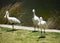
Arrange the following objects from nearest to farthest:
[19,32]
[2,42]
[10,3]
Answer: [2,42], [19,32], [10,3]

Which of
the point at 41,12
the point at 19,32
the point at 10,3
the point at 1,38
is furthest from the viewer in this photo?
the point at 10,3

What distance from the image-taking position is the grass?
9.07m

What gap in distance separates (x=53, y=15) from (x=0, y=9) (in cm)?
433

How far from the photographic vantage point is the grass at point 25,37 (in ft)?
29.8

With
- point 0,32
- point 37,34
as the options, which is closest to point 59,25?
point 37,34

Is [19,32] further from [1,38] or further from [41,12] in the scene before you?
[41,12]

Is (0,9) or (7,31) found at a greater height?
(0,9)

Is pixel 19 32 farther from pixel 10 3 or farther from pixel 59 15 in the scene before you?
pixel 10 3

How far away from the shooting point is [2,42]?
891 centimetres

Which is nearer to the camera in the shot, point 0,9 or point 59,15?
point 59,15

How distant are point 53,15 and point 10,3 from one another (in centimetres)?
359

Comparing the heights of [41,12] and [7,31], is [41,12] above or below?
above

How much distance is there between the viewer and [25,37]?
9.61 metres

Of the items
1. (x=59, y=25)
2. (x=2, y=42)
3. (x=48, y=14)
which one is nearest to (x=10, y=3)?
(x=48, y=14)
